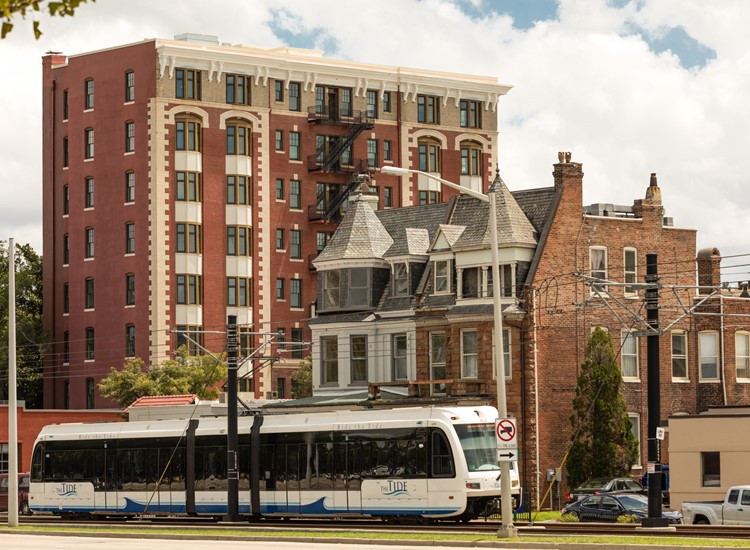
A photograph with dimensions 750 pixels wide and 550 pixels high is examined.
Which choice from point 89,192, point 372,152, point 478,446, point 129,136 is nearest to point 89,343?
point 89,192

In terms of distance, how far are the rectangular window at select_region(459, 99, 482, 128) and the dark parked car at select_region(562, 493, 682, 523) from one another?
210 ft

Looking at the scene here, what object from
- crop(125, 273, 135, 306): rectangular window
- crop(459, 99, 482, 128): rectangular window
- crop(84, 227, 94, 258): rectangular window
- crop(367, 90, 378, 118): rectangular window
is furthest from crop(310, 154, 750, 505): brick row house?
crop(459, 99, 482, 128): rectangular window

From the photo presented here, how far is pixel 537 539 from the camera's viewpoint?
114 feet

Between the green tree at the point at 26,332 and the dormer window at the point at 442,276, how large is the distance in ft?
143

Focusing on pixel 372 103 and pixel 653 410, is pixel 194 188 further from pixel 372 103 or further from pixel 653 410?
pixel 653 410

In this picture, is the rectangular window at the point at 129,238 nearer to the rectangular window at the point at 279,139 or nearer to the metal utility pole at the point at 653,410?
the rectangular window at the point at 279,139

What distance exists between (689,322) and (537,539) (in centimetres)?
3378

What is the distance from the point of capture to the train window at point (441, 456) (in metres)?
42.3

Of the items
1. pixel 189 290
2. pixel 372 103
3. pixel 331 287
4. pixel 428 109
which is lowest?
pixel 331 287

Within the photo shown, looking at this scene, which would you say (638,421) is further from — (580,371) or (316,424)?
(316,424)

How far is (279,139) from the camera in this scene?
332ft

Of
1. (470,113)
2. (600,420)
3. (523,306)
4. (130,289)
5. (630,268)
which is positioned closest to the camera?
(600,420)

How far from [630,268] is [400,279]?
9616 millimetres

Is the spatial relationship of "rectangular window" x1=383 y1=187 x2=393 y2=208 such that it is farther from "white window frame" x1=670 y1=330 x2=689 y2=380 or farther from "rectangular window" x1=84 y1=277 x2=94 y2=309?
"white window frame" x1=670 y1=330 x2=689 y2=380
